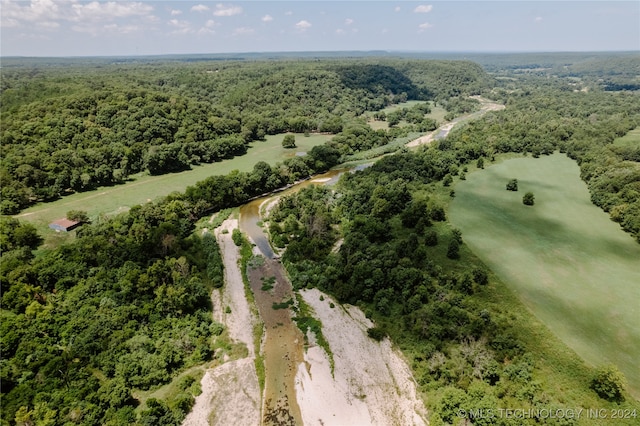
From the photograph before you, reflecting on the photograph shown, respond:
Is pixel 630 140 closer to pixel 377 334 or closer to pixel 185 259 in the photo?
pixel 377 334

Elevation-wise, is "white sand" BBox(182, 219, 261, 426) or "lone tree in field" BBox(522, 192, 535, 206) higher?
"lone tree in field" BBox(522, 192, 535, 206)

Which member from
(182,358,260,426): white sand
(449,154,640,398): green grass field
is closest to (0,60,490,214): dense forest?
(182,358,260,426): white sand

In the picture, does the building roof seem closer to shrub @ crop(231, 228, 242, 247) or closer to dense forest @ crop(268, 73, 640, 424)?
shrub @ crop(231, 228, 242, 247)

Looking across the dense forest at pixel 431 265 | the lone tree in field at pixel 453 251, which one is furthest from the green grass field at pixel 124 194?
the lone tree in field at pixel 453 251

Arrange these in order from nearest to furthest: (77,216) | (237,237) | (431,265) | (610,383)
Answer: (610,383), (431,265), (237,237), (77,216)

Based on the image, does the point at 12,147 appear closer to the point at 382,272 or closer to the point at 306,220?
the point at 306,220

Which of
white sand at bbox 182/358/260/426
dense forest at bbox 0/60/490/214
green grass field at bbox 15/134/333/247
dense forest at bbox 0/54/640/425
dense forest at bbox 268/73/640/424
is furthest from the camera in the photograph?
dense forest at bbox 0/60/490/214

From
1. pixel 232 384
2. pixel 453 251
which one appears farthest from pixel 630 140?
pixel 232 384
